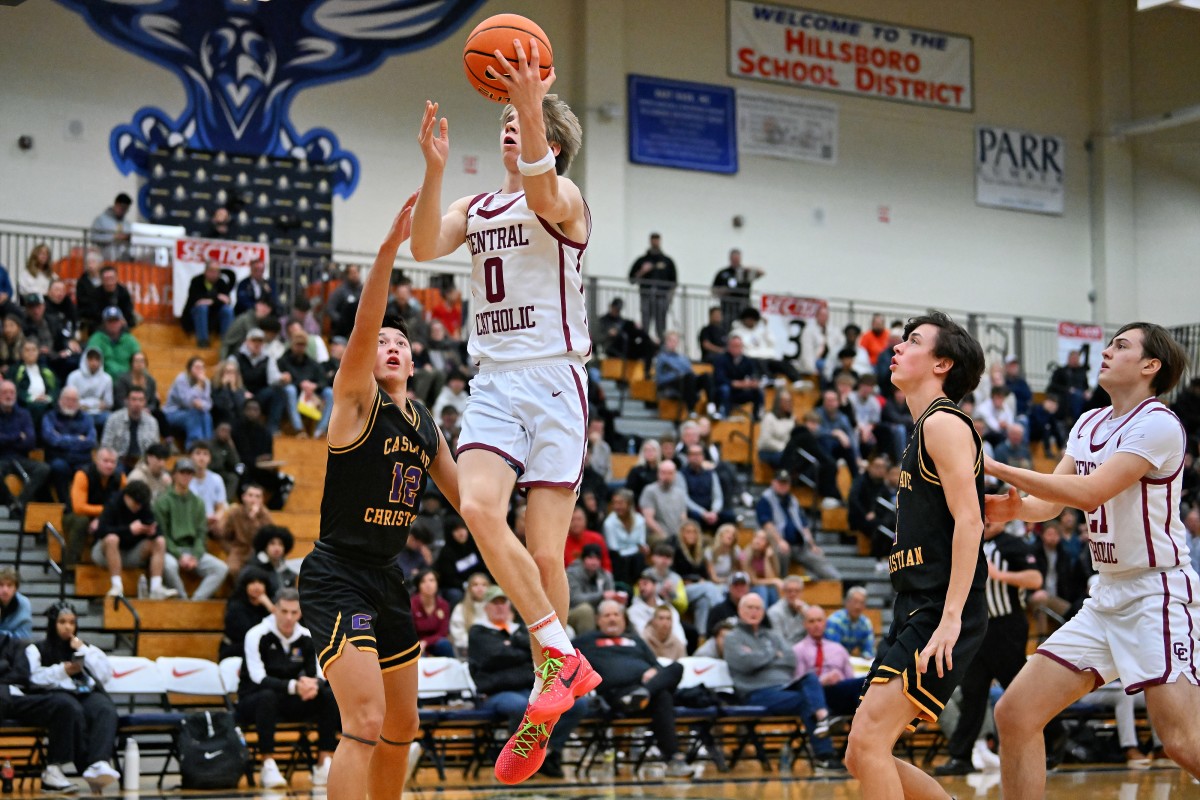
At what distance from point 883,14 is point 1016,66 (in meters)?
3.05

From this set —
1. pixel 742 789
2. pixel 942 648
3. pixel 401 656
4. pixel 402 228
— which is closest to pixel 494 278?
pixel 402 228

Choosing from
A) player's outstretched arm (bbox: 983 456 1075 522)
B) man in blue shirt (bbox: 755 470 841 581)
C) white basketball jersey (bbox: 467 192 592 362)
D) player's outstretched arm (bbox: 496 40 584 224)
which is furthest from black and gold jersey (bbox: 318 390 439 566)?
man in blue shirt (bbox: 755 470 841 581)

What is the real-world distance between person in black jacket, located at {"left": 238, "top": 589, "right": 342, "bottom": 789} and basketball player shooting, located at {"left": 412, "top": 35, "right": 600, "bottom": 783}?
589cm

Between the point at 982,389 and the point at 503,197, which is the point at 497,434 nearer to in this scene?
the point at 503,197

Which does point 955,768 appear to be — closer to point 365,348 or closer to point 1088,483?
point 1088,483

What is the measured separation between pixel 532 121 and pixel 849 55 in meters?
22.1

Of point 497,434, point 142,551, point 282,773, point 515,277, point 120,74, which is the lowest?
point 282,773

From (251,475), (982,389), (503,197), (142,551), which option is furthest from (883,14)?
(503,197)

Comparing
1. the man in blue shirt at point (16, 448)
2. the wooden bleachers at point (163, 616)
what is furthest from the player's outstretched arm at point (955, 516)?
the man in blue shirt at point (16, 448)

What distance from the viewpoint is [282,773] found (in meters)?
12.0

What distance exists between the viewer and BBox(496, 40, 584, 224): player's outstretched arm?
216 inches

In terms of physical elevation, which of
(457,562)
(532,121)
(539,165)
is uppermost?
(532,121)

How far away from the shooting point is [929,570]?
5633 mm

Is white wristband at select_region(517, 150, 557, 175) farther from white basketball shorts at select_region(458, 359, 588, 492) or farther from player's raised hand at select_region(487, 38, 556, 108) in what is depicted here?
white basketball shorts at select_region(458, 359, 588, 492)
